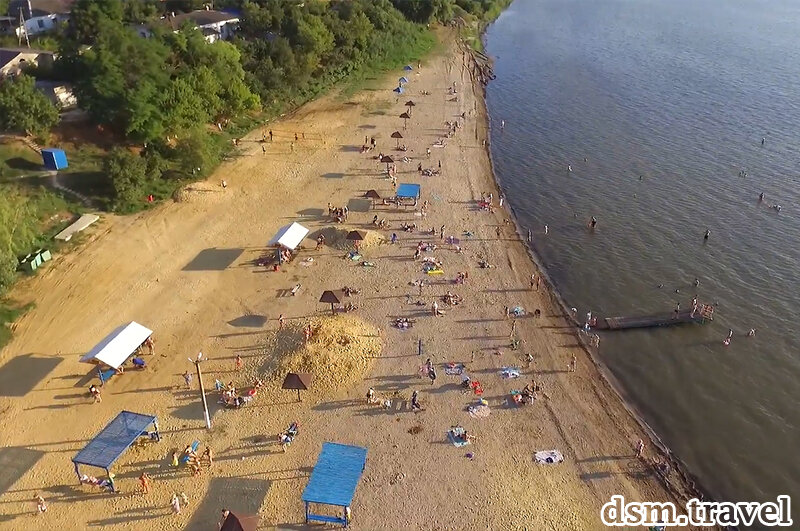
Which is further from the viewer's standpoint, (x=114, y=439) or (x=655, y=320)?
(x=655, y=320)

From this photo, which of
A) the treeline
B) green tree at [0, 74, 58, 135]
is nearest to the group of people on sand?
the treeline

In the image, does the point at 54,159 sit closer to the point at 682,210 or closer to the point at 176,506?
the point at 176,506

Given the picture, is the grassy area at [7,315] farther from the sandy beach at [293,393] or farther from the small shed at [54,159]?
the small shed at [54,159]

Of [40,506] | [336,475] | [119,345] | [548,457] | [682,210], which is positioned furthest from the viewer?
[682,210]

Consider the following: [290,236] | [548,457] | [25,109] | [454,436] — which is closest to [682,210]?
[548,457]

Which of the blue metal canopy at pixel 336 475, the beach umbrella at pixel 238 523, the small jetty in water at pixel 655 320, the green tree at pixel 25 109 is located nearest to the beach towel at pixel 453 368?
the blue metal canopy at pixel 336 475

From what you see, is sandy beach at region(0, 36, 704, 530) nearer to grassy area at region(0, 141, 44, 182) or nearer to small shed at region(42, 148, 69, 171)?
small shed at region(42, 148, 69, 171)

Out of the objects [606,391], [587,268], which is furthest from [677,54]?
[606,391]
